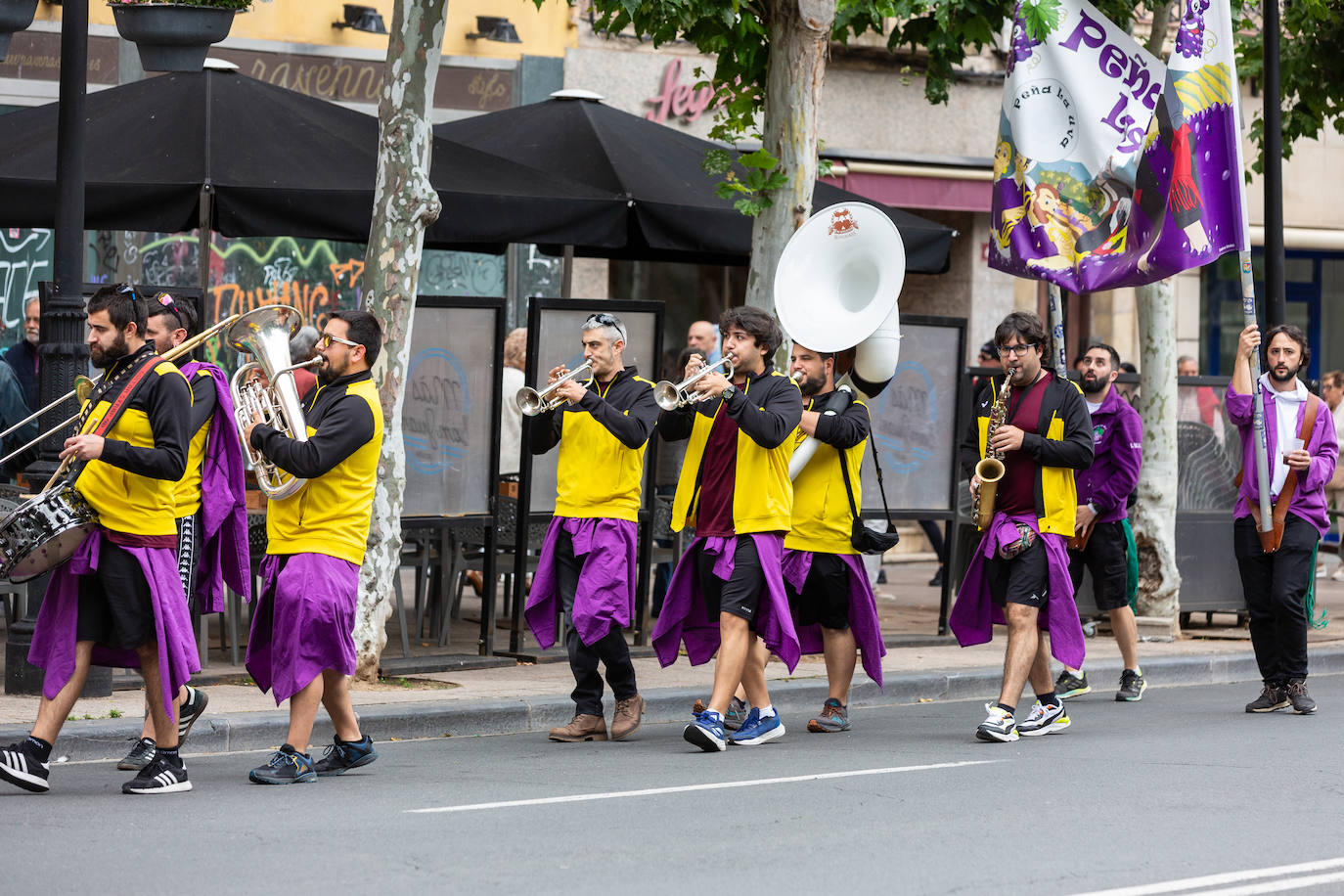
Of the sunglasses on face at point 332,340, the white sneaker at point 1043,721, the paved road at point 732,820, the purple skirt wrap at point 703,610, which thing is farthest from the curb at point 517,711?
the sunglasses on face at point 332,340

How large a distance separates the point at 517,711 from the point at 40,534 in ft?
9.96

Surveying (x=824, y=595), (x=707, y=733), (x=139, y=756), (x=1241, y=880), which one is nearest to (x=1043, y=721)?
(x=824, y=595)

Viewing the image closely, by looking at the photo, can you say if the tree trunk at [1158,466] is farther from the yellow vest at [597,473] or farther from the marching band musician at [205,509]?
the marching band musician at [205,509]

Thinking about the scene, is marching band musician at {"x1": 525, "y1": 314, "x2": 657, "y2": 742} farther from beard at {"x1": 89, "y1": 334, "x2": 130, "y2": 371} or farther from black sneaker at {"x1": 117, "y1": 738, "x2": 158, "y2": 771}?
beard at {"x1": 89, "y1": 334, "x2": 130, "y2": 371}

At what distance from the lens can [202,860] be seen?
6.04m

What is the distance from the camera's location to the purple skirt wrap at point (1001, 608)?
907 cm

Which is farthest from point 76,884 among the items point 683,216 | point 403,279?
point 683,216

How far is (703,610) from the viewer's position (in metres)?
8.98

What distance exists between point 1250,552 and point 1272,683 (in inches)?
26.6

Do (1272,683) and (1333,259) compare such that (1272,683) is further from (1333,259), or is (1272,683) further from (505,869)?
(1333,259)

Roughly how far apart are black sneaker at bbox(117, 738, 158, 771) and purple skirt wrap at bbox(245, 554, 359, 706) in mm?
749

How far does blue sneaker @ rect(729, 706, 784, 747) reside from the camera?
8844 mm

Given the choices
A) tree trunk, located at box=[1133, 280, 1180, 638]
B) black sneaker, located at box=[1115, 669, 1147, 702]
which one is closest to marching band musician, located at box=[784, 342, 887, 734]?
black sneaker, located at box=[1115, 669, 1147, 702]

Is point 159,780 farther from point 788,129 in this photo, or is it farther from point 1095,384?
point 1095,384
